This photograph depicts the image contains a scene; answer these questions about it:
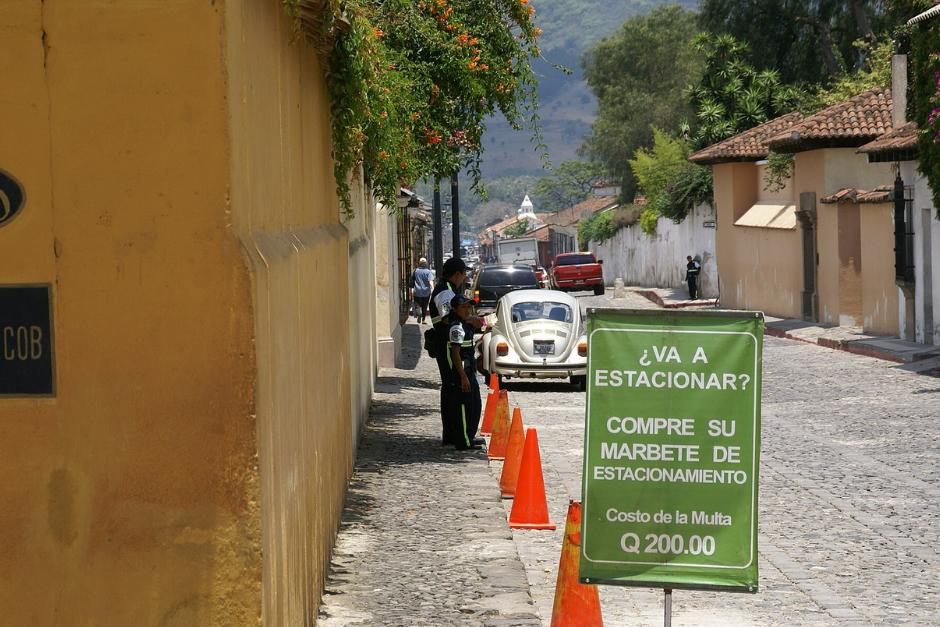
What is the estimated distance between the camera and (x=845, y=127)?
33.6 metres

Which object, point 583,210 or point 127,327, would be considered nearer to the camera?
point 127,327

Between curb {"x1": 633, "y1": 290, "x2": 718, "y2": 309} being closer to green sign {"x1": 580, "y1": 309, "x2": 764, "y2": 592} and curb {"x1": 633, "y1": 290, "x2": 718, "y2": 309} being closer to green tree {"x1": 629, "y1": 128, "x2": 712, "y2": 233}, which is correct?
green tree {"x1": 629, "y1": 128, "x2": 712, "y2": 233}

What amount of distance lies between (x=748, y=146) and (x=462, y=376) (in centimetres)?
3257

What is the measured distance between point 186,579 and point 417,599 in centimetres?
353

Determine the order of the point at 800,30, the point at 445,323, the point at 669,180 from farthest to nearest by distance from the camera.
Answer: the point at 669,180 → the point at 800,30 → the point at 445,323

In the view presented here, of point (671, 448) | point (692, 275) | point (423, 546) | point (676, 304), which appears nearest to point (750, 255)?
point (676, 304)

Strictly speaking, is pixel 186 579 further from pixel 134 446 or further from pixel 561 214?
pixel 561 214

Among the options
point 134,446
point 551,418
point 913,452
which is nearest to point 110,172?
point 134,446

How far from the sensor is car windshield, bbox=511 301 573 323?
2200cm

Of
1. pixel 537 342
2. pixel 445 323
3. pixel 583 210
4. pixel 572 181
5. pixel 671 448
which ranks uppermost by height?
pixel 572 181

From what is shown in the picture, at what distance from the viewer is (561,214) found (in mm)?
130875

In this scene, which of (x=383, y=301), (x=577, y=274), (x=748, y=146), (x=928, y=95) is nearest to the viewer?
(x=928, y=95)

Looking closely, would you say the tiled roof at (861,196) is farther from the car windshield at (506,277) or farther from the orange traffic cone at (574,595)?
the orange traffic cone at (574,595)

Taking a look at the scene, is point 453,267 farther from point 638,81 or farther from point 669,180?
point 638,81
